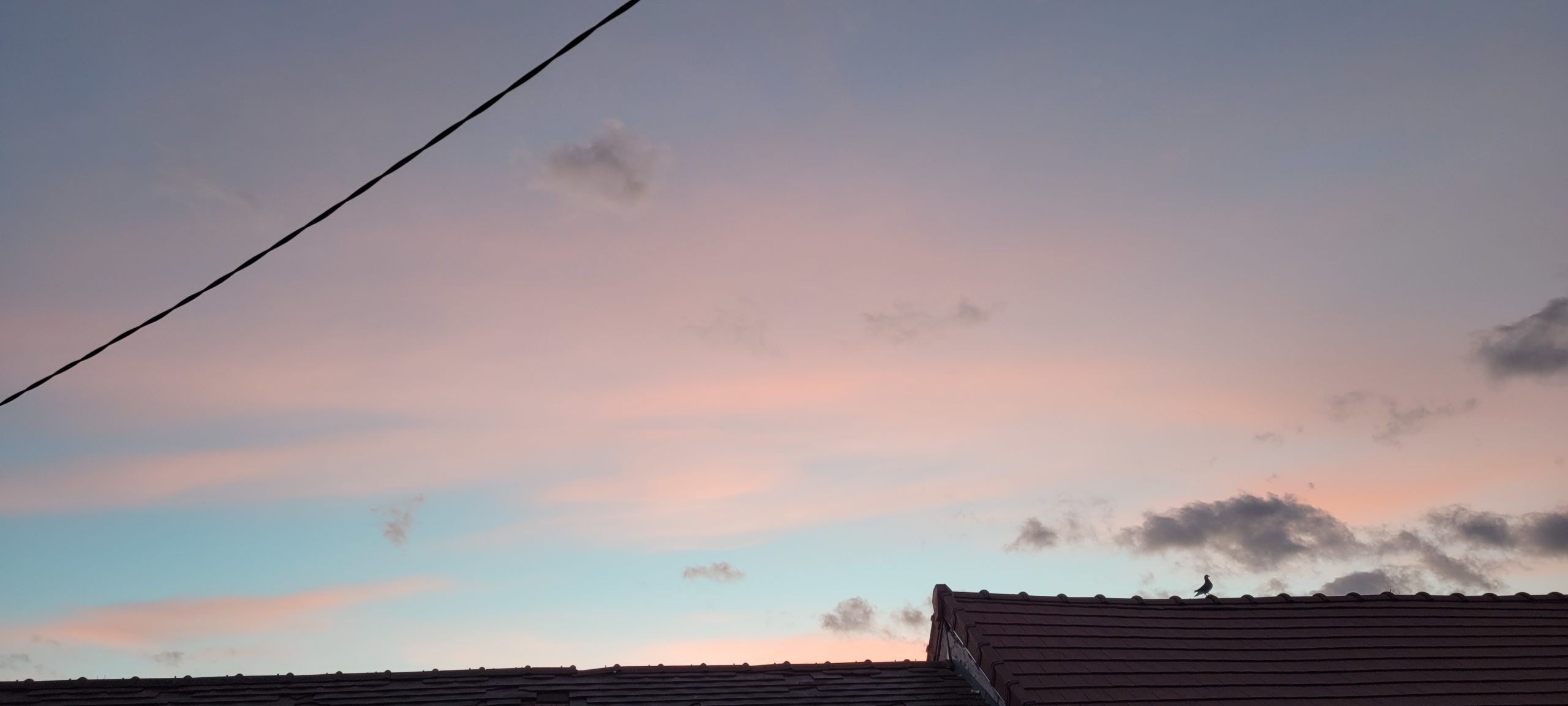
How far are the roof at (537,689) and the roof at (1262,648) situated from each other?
1.21 m

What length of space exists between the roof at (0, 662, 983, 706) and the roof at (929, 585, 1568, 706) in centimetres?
121

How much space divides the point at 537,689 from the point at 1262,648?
11.9 m

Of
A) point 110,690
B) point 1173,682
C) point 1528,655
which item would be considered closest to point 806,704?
point 1173,682

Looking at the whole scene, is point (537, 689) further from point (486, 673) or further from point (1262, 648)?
point (1262, 648)

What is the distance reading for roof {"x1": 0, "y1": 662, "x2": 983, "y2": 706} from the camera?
52.8 feet

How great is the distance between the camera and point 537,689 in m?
16.6

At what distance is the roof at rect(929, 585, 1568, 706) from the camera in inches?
631

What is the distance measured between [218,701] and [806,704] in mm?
8847

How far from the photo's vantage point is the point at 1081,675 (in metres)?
16.0

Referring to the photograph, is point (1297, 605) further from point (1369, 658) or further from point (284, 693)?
point (284, 693)

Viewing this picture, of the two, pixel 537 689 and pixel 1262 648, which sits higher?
pixel 1262 648

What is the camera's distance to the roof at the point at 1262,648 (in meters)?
16.0

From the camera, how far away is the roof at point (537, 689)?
16094 millimetres

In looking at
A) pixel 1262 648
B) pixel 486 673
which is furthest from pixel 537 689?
pixel 1262 648
